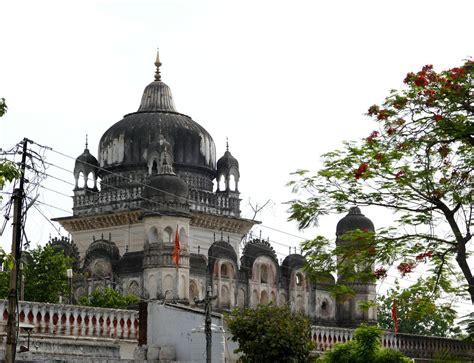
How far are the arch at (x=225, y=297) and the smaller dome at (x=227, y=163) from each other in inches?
286

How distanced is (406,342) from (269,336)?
436 inches

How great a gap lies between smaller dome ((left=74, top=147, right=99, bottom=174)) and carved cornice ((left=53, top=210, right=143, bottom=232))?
259cm

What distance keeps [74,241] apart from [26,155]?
2663 centimetres

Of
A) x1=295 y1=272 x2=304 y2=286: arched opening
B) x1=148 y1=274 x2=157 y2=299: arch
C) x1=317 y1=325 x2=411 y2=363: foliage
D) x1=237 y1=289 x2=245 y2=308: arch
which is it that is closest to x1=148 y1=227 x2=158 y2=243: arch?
x1=148 y1=274 x2=157 y2=299: arch

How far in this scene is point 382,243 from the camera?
17.5 meters

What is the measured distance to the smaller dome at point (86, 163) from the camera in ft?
157

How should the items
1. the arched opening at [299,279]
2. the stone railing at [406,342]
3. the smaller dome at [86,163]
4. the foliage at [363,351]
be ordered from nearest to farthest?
the foliage at [363,351] → the stone railing at [406,342] → the arched opening at [299,279] → the smaller dome at [86,163]

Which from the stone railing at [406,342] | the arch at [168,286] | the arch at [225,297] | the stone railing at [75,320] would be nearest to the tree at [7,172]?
the stone railing at [75,320]

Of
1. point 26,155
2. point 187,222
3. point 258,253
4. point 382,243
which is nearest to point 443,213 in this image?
point 382,243

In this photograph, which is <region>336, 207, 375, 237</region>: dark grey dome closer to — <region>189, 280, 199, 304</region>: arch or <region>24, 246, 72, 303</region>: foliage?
<region>189, 280, 199, 304</region>: arch

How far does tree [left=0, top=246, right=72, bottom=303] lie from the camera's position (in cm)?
3869

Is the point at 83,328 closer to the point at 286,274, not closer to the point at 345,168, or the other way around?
the point at 345,168

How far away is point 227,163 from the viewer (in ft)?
158

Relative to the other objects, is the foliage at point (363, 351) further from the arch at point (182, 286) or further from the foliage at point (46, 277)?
the foliage at point (46, 277)
